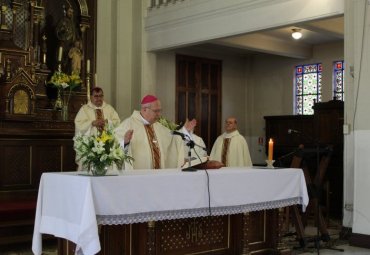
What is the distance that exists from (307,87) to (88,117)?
6.24m

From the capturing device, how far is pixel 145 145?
6.15 m

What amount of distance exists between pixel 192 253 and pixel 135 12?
Result: 6.54m

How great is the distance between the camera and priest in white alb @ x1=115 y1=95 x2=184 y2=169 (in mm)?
6034

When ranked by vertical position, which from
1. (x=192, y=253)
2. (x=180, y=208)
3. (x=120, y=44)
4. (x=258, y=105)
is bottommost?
(x=192, y=253)

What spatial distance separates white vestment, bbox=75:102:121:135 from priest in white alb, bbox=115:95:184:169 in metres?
1.93

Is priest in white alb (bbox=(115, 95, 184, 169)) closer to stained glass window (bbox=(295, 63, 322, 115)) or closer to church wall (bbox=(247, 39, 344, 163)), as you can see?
stained glass window (bbox=(295, 63, 322, 115))

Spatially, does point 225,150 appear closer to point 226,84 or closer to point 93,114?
point 93,114

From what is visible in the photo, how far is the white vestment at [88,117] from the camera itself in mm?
8383

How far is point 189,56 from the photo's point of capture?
12.9 meters

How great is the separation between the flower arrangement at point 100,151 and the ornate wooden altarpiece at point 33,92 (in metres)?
2.82

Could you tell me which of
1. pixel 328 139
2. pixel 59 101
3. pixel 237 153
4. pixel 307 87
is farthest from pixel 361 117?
pixel 307 87

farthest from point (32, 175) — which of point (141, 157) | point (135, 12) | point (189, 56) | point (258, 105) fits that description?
point (258, 105)

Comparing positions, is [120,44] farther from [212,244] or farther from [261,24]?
[212,244]

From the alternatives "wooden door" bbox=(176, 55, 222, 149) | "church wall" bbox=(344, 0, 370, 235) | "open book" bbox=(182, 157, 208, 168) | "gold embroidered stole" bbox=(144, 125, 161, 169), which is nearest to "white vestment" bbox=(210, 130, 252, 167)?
"church wall" bbox=(344, 0, 370, 235)
